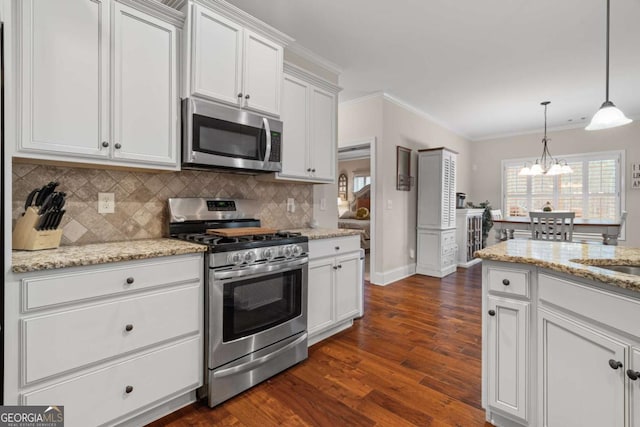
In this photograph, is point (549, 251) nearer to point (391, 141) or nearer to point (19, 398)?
point (19, 398)

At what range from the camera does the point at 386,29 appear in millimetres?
2832

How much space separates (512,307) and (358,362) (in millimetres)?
1199

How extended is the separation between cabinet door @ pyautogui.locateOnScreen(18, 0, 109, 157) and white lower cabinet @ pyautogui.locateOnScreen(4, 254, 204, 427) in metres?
0.70

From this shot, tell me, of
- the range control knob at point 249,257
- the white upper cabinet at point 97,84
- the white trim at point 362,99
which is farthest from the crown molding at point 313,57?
the range control knob at point 249,257

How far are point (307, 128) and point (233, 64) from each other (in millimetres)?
875

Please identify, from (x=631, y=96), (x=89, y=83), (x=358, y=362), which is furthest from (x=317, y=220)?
(x=631, y=96)

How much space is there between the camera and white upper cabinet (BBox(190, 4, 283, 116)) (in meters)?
2.02

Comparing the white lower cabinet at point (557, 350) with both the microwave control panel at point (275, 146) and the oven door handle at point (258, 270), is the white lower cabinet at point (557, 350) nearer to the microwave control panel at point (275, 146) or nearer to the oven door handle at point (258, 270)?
the oven door handle at point (258, 270)

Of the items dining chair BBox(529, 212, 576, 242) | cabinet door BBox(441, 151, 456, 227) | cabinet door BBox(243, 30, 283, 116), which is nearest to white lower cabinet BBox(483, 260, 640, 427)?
cabinet door BBox(243, 30, 283, 116)

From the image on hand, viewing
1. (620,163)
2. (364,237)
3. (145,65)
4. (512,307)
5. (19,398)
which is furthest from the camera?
(364,237)

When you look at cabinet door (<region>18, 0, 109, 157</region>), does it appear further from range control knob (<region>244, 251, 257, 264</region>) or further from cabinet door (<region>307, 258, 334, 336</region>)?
cabinet door (<region>307, 258, 334, 336</region>)

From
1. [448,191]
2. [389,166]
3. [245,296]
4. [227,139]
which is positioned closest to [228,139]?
[227,139]

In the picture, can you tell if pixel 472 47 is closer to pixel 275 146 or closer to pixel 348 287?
pixel 275 146

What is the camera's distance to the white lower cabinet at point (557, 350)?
43.4 inches
